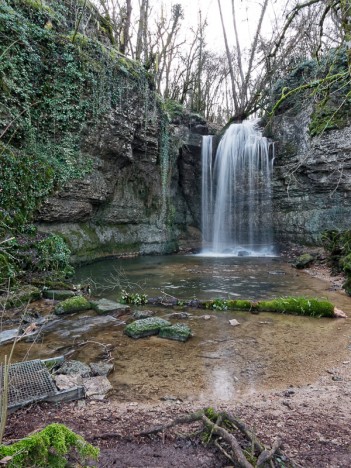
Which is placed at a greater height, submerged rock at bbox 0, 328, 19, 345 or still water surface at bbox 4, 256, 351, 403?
submerged rock at bbox 0, 328, 19, 345

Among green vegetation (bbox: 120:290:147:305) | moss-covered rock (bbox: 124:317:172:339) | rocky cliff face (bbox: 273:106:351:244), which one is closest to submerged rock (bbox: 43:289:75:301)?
green vegetation (bbox: 120:290:147:305)

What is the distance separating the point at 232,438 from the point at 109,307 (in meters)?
4.28

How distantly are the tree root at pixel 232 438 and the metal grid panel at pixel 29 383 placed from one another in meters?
1.08

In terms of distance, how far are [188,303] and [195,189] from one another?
A: 13735mm

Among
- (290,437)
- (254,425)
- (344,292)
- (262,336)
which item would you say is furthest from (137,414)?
(344,292)

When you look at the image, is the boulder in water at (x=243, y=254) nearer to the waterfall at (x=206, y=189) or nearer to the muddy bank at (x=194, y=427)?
the waterfall at (x=206, y=189)

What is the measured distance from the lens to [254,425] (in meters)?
2.47

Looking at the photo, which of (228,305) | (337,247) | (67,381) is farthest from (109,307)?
(337,247)

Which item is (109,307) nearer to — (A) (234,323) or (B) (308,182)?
(A) (234,323)

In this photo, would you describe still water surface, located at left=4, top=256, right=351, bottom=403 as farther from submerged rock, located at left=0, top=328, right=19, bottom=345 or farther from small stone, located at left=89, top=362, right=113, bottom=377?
submerged rock, located at left=0, top=328, right=19, bottom=345

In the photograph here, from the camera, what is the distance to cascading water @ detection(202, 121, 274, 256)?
56.0 feet

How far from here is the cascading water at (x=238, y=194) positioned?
1708cm

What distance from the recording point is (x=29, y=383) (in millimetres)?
2924

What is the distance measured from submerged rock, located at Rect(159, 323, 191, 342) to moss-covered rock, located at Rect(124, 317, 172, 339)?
140mm
